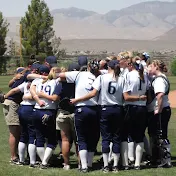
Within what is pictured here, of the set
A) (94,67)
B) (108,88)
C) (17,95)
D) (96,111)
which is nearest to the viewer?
(108,88)

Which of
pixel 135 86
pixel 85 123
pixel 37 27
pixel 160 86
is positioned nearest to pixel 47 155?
pixel 85 123

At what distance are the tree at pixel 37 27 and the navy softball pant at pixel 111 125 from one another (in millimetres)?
50740

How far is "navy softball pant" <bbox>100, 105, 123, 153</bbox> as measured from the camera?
9.26 m

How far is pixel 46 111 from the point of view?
31.7 feet

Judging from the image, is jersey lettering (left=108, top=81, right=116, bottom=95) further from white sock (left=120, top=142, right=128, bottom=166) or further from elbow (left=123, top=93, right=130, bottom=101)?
Result: white sock (left=120, top=142, right=128, bottom=166)

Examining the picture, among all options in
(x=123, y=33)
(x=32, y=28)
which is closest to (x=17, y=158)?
(x=32, y=28)

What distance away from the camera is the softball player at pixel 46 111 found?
9539 mm

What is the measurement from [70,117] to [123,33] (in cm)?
17919

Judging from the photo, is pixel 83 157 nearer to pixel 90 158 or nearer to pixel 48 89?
pixel 90 158

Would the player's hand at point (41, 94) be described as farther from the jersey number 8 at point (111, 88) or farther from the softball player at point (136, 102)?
the softball player at point (136, 102)

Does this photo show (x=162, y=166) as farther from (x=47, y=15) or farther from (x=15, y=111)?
(x=47, y=15)

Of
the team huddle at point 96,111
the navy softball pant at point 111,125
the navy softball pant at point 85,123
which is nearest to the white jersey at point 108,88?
the team huddle at point 96,111

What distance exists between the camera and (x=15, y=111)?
10.4 metres

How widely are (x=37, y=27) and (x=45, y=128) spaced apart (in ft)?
171
